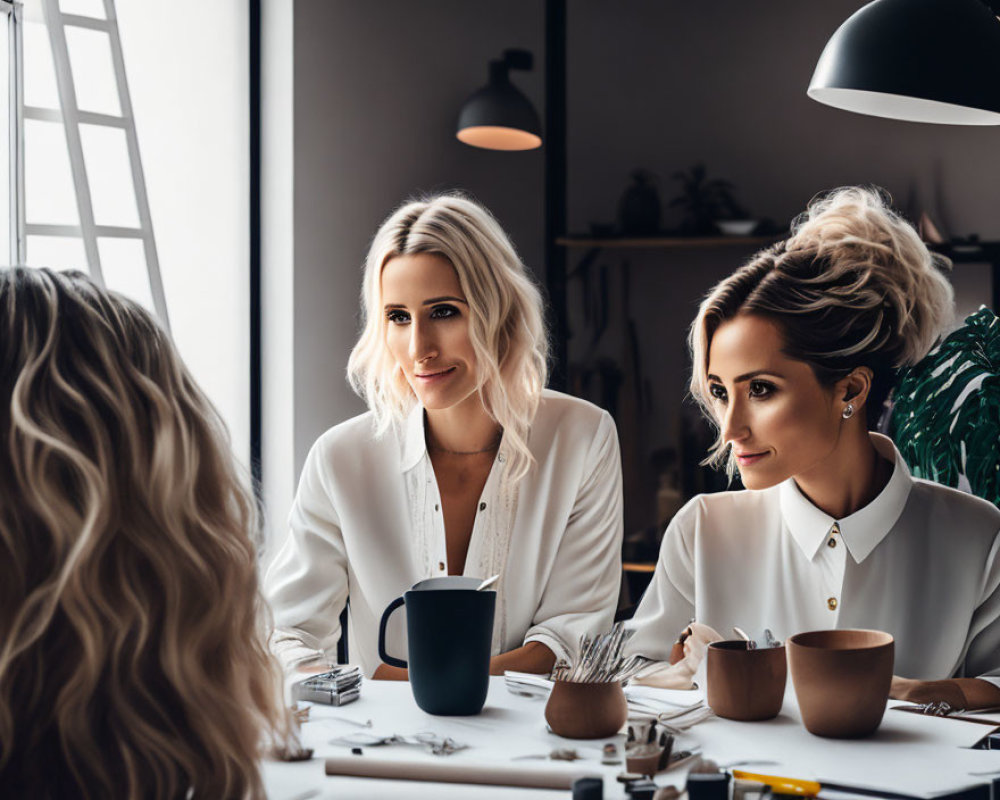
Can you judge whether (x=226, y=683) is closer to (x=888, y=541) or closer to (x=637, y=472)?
(x=888, y=541)

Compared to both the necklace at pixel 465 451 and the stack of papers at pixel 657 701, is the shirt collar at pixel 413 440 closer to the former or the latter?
the necklace at pixel 465 451

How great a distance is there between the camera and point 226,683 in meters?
0.88

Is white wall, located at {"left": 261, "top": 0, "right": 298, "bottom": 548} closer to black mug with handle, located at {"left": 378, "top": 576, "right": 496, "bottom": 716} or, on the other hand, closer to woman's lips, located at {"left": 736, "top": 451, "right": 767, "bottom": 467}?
woman's lips, located at {"left": 736, "top": 451, "right": 767, "bottom": 467}

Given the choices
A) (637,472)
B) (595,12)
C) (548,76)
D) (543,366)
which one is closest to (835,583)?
(543,366)

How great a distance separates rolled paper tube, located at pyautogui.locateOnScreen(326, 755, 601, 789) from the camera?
1.03m

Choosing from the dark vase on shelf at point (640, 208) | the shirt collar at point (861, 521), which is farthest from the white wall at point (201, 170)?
the shirt collar at point (861, 521)

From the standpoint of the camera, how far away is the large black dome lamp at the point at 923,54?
1729mm

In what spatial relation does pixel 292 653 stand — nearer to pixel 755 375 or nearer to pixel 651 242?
pixel 755 375

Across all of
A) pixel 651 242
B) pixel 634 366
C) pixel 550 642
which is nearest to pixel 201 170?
pixel 651 242

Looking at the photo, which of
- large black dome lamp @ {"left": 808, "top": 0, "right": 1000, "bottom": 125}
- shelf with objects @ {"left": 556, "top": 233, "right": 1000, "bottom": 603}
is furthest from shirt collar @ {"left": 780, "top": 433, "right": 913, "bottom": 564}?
shelf with objects @ {"left": 556, "top": 233, "right": 1000, "bottom": 603}

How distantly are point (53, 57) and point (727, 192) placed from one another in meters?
2.74

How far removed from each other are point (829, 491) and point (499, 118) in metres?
2.52

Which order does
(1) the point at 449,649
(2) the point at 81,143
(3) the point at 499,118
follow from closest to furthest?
(1) the point at 449,649 → (2) the point at 81,143 → (3) the point at 499,118

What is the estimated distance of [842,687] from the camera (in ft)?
3.69
